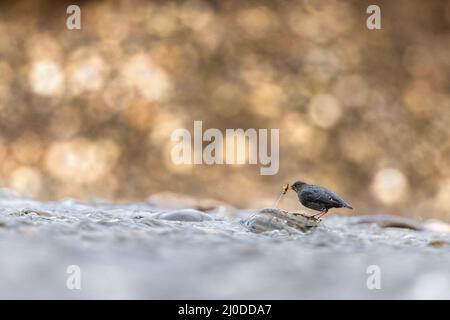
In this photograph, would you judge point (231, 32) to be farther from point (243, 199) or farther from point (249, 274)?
point (249, 274)

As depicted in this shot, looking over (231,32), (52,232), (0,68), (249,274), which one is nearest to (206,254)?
(249,274)

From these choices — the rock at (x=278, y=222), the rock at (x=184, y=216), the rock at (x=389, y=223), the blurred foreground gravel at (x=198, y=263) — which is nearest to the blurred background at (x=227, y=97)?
the rock at (x=389, y=223)

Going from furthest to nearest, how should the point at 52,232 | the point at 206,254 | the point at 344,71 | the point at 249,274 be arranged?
the point at 344,71 < the point at 52,232 < the point at 206,254 < the point at 249,274

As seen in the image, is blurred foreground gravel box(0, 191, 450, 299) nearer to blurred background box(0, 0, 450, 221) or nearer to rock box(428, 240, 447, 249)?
rock box(428, 240, 447, 249)

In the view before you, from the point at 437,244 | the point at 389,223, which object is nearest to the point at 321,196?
the point at 437,244

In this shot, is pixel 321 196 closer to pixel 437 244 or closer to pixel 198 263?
pixel 437 244

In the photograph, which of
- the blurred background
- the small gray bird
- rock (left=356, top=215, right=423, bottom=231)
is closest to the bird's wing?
the small gray bird
